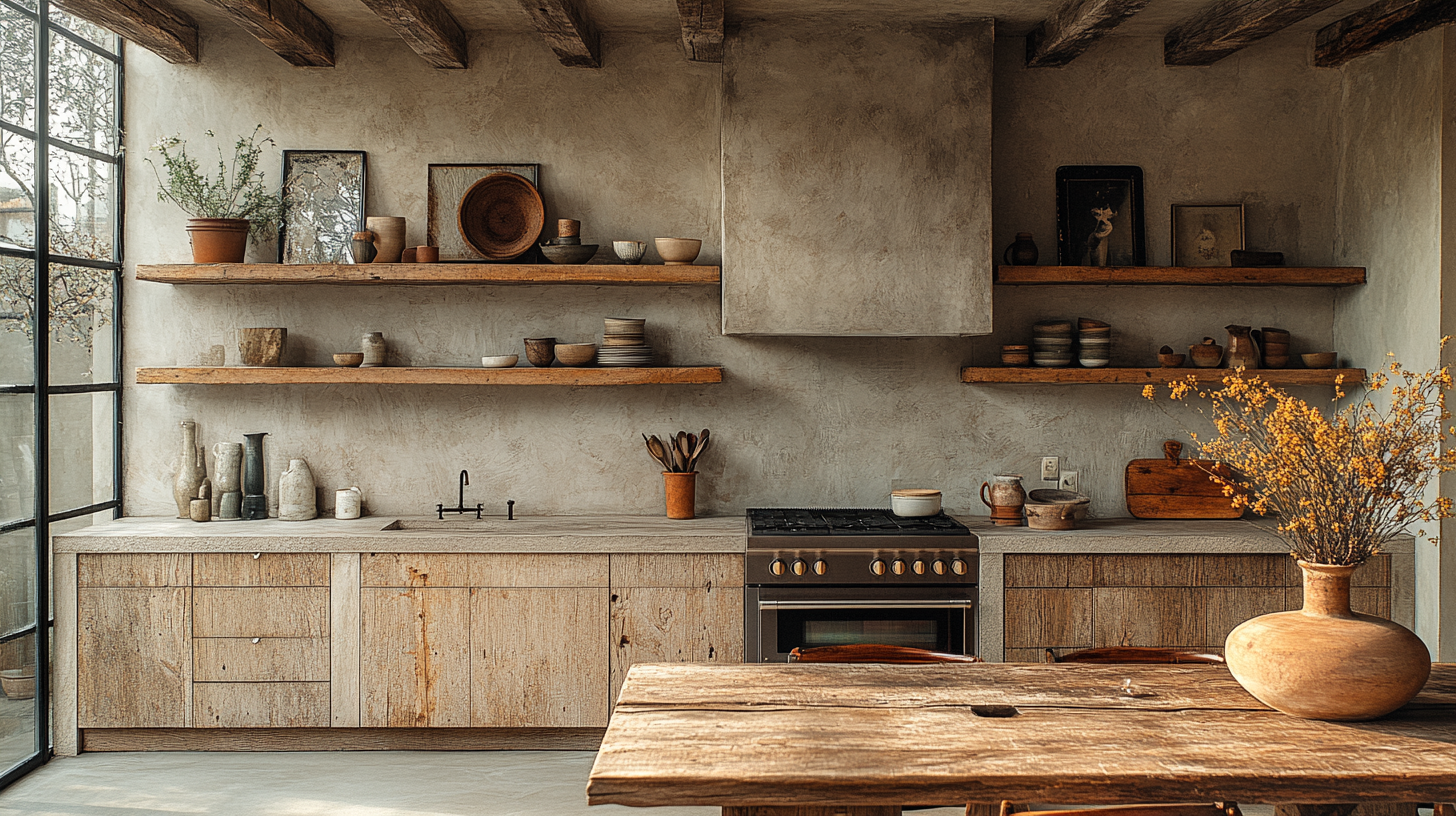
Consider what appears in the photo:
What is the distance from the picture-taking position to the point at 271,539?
12.4 ft

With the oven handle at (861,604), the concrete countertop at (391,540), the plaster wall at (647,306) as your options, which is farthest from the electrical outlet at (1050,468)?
the concrete countertop at (391,540)

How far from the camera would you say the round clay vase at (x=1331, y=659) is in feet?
5.93

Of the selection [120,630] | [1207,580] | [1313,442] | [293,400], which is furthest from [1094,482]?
[120,630]

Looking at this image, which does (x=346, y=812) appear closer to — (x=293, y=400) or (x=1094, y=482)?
(x=293, y=400)

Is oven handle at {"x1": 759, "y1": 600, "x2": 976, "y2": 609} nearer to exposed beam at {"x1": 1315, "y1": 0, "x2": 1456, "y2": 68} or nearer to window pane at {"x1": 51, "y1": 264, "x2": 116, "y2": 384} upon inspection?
exposed beam at {"x1": 1315, "y1": 0, "x2": 1456, "y2": 68}

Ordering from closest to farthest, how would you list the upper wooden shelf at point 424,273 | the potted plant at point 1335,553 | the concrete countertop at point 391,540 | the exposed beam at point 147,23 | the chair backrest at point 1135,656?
the potted plant at point 1335,553, the chair backrest at point 1135,656, the exposed beam at point 147,23, the concrete countertop at point 391,540, the upper wooden shelf at point 424,273

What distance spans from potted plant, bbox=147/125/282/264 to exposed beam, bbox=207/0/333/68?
0.40 meters

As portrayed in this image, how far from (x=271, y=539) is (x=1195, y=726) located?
3.26 metres

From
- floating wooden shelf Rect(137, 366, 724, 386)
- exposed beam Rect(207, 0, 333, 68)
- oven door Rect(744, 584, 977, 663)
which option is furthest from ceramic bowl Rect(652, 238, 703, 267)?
exposed beam Rect(207, 0, 333, 68)

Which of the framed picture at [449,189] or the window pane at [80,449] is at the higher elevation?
the framed picture at [449,189]

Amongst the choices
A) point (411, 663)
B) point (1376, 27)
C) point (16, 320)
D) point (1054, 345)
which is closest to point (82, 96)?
point (16, 320)

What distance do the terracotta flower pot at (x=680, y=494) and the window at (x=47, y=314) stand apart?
7.83 feet

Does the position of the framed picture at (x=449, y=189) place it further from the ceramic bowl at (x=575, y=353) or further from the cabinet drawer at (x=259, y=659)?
the cabinet drawer at (x=259, y=659)

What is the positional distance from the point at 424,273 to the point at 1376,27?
3933 mm
